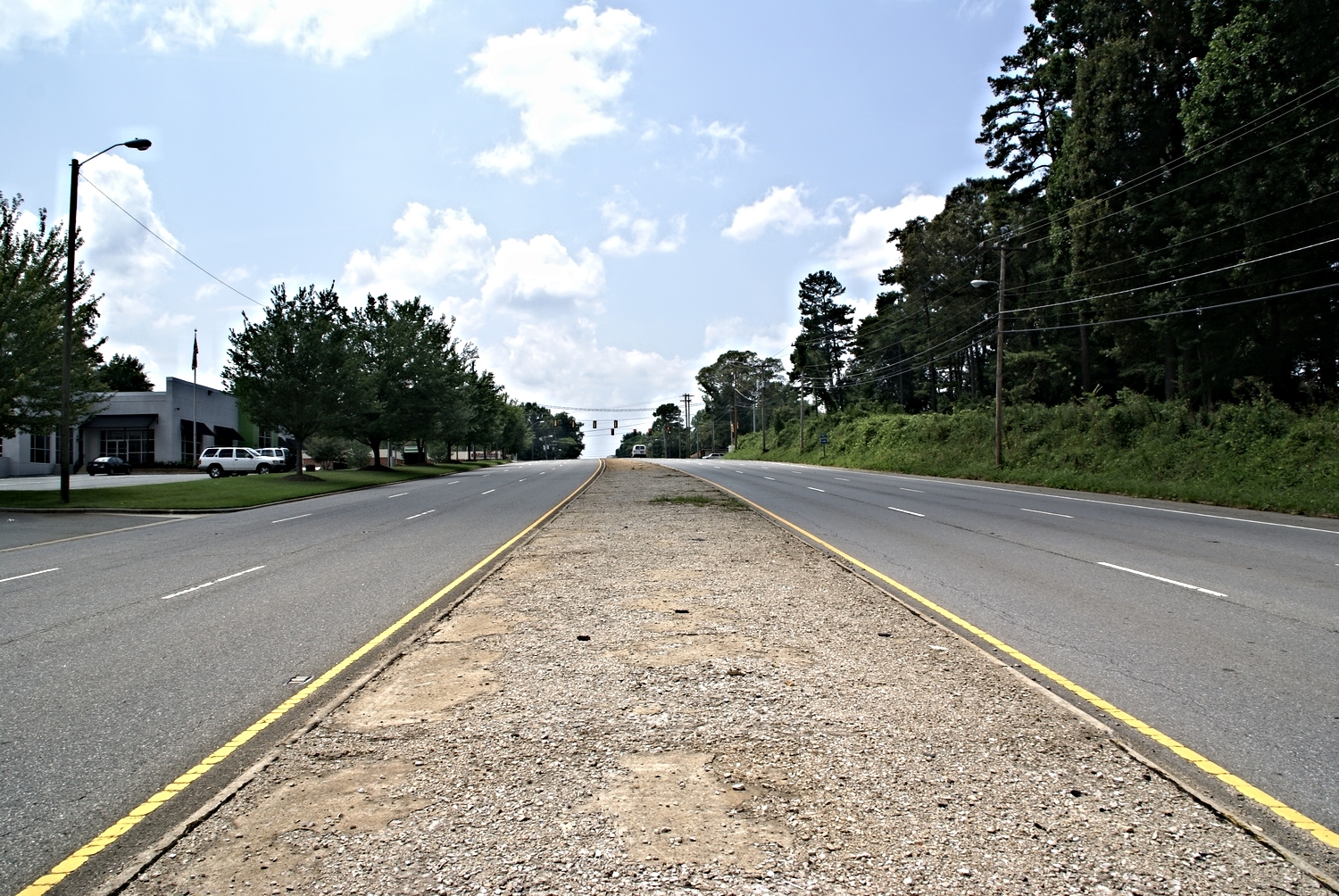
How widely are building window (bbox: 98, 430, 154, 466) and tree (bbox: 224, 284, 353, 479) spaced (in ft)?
76.3

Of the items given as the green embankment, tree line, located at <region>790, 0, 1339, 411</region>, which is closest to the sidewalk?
the green embankment

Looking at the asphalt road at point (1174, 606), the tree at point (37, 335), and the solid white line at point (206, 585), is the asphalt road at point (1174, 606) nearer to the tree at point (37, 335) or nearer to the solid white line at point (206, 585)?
the solid white line at point (206, 585)

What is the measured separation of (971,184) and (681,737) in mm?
57499

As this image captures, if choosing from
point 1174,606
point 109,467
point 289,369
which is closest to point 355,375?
point 289,369

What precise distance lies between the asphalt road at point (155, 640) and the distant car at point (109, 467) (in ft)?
135

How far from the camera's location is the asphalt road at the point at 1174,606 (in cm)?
454

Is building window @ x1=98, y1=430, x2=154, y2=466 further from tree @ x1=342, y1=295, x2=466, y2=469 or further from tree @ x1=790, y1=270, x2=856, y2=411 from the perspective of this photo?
tree @ x1=790, y1=270, x2=856, y2=411

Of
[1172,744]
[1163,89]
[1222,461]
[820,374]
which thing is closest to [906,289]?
[820,374]

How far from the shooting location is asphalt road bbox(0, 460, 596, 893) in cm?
402

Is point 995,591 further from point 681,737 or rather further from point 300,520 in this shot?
point 300,520

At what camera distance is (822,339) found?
88.0 metres

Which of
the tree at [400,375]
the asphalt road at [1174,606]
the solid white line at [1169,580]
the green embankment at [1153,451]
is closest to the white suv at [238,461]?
the tree at [400,375]

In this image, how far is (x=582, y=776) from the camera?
389 cm

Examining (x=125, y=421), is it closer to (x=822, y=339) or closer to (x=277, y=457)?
(x=277, y=457)
